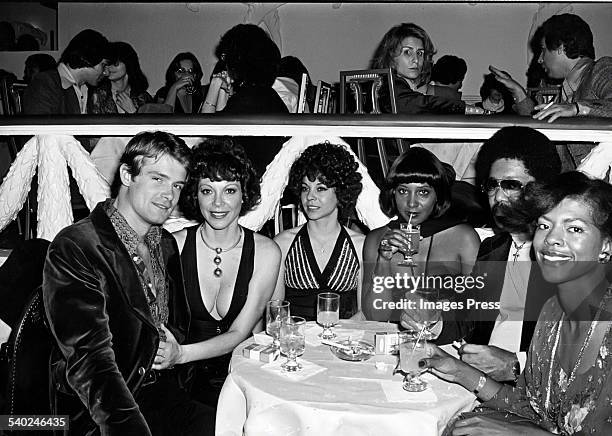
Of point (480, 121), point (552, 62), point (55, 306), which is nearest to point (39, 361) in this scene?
point (55, 306)

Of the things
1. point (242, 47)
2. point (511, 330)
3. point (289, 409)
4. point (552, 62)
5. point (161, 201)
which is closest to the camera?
point (289, 409)

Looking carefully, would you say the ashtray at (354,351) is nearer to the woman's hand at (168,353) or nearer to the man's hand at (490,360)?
the man's hand at (490,360)

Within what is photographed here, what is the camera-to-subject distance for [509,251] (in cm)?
236

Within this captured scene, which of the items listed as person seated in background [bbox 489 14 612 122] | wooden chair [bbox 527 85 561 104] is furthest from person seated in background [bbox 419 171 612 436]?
wooden chair [bbox 527 85 561 104]

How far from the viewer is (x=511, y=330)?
236 centimetres

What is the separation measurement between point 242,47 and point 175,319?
1.23 m

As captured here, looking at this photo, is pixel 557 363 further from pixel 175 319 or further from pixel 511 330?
pixel 175 319

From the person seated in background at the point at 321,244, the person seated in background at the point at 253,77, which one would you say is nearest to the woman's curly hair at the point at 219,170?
the person seated in background at the point at 321,244

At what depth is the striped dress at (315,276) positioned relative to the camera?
8.36 feet

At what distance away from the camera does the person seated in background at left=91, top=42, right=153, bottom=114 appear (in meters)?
4.01

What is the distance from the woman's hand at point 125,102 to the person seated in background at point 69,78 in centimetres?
97

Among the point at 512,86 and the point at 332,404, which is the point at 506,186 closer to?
the point at 332,404

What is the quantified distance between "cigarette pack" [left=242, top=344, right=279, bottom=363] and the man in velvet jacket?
0.90 feet

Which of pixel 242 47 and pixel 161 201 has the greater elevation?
pixel 242 47
